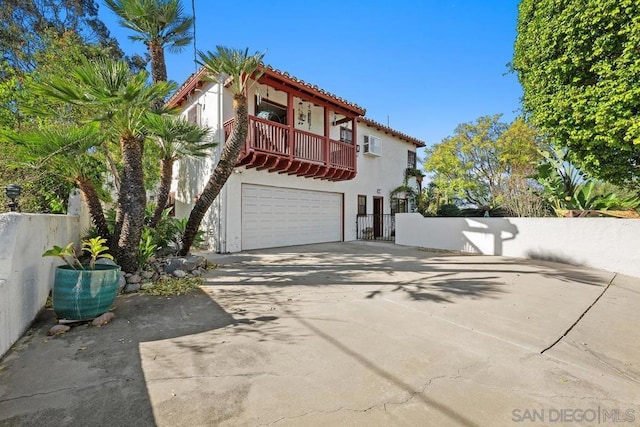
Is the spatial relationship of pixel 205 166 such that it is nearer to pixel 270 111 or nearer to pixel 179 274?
pixel 270 111

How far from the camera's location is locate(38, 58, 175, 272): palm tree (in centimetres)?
444

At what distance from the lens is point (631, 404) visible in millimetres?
2211

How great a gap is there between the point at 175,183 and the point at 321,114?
736 cm

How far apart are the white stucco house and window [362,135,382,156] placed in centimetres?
5

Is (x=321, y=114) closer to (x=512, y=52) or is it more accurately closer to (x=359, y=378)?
(x=512, y=52)

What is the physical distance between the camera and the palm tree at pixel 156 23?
671cm

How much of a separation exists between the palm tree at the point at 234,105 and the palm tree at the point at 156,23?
71.1 inches

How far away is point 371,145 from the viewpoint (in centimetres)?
1498

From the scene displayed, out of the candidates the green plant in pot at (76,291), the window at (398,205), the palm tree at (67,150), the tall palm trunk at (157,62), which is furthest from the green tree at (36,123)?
the window at (398,205)

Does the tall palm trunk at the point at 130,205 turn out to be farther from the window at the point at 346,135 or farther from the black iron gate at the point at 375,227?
the black iron gate at the point at 375,227

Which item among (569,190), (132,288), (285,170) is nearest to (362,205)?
(285,170)

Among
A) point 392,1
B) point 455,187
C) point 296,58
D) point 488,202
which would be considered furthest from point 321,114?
point 488,202

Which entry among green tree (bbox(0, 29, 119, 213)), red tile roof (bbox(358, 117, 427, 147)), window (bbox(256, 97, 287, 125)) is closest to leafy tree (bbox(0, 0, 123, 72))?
green tree (bbox(0, 29, 119, 213))

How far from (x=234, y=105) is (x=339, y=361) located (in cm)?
577
